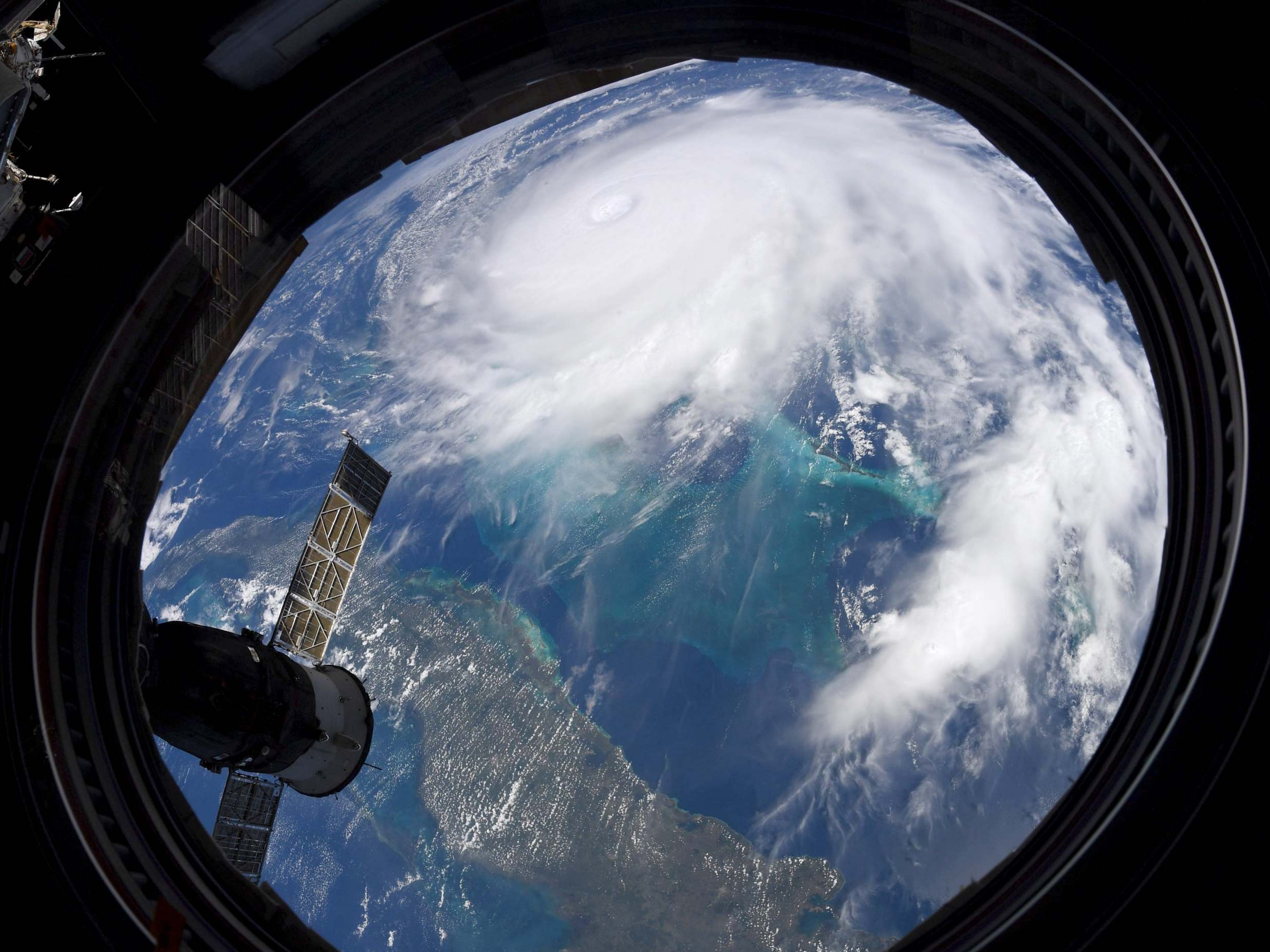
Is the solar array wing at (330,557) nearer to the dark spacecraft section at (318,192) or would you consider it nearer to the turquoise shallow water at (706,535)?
the dark spacecraft section at (318,192)

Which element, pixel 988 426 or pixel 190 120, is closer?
pixel 190 120

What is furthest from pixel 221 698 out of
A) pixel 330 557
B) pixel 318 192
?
pixel 318 192

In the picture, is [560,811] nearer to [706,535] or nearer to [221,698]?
[706,535]

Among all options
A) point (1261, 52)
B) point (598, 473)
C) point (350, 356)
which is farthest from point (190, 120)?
point (350, 356)

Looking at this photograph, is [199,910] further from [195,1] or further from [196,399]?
[195,1]

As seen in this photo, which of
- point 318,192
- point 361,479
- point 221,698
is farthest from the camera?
point 361,479

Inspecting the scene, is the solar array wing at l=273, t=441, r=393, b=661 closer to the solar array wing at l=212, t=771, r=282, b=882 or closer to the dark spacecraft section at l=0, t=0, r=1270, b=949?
the solar array wing at l=212, t=771, r=282, b=882
